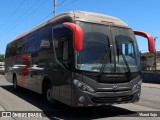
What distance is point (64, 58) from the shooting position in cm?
1055

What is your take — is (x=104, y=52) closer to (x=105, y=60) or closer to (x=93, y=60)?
(x=105, y=60)

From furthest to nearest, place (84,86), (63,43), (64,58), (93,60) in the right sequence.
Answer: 1. (63,43)
2. (64,58)
3. (93,60)
4. (84,86)

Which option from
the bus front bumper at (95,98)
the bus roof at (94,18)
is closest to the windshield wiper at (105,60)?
the bus front bumper at (95,98)

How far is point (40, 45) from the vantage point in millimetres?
13633

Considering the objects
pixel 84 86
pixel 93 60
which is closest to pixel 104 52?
pixel 93 60

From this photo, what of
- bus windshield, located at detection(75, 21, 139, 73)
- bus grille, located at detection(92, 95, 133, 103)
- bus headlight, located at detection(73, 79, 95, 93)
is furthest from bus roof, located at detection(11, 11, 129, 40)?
bus grille, located at detection(92, 95, 133, 103)

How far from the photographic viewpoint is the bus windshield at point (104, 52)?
9.88 meters

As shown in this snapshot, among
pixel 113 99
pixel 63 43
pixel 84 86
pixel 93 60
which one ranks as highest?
pixel 63 43

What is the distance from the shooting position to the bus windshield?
9875mm

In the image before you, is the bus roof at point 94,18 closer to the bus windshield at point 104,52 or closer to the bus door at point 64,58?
the bus windshield at point 104,52

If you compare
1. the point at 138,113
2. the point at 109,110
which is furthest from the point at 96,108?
the point at 138,113

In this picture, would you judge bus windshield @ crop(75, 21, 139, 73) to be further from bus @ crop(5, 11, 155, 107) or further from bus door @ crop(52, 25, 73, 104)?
bus door @ crop(52, 25, 73, 104)

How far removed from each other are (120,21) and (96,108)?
3093 millimetres

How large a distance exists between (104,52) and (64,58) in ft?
4.14
